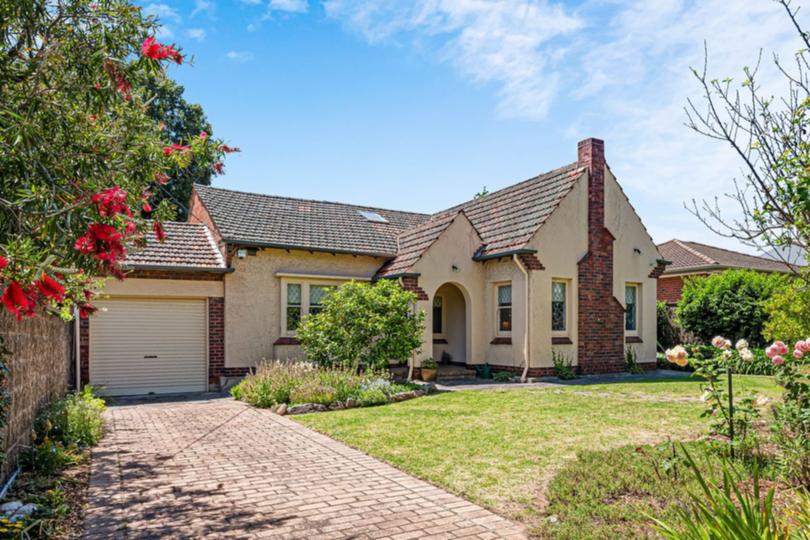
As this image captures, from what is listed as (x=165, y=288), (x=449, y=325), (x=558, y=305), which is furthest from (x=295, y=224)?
(x=558, y=305)

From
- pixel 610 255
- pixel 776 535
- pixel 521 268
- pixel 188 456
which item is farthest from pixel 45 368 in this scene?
pixel 610 255

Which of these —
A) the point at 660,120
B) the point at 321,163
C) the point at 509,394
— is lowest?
the point at 509,394

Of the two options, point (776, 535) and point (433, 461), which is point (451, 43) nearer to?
point (433, 461)

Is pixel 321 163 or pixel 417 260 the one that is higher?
pixel 321 163

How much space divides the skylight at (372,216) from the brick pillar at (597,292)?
736 cm

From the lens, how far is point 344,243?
716 inches

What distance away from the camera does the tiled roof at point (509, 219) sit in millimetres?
17531

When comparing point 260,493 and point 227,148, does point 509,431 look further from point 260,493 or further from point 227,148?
point 227,148

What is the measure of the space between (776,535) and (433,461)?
4707 millimetres

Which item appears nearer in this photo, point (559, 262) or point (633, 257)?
point (559, 262)

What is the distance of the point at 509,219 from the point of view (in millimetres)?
19156

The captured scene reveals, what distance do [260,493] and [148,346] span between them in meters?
10.4

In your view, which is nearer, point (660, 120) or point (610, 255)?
point (660, 120)

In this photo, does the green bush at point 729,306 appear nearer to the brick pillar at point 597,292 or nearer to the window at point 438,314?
the brick pillar at point 597,292
